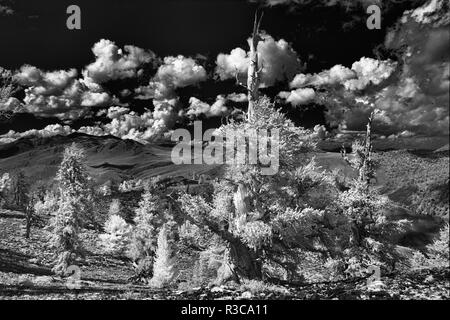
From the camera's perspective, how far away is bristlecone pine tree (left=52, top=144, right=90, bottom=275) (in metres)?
37.5

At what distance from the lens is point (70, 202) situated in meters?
38.2

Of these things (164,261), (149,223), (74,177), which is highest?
(74,177)

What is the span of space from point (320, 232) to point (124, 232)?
69705 millimetres

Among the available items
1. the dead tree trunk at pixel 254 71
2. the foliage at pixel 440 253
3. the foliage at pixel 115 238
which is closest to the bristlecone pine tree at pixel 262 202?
the dead tree trunk at pixel 254 71

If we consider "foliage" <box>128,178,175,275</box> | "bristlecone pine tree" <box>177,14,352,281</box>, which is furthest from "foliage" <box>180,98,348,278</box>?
"foliage" <box>128,178,175,275</box>

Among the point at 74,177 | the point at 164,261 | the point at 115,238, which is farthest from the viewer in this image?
the point at 115,238

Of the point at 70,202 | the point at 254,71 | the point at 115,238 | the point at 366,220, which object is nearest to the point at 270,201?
the point at 254,71

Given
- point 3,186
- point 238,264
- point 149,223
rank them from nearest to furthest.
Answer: point 238,264
point 149,223
point 3,186

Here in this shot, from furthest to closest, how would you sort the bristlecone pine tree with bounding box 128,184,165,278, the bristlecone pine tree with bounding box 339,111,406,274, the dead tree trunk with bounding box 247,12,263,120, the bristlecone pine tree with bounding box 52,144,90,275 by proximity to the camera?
1. the bristlecone pine tree with bounding box 128,184,165,278
2. the bristlecone pine tree with bounding box 52,144,90,275
3. the bristlecone pine tree with bounding box 339,111,406,274
4. the dead tree trunk with bounding box 247,12,263,120

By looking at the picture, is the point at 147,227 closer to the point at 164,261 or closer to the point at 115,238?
the point at 164,261

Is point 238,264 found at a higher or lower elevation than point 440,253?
lower

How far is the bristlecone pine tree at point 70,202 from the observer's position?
37531 mm

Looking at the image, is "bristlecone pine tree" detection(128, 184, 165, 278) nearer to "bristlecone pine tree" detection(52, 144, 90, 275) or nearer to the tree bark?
"bristlecone pine tree" detection(52, 144, 90, 275)

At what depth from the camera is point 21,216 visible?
8738 centimetres
